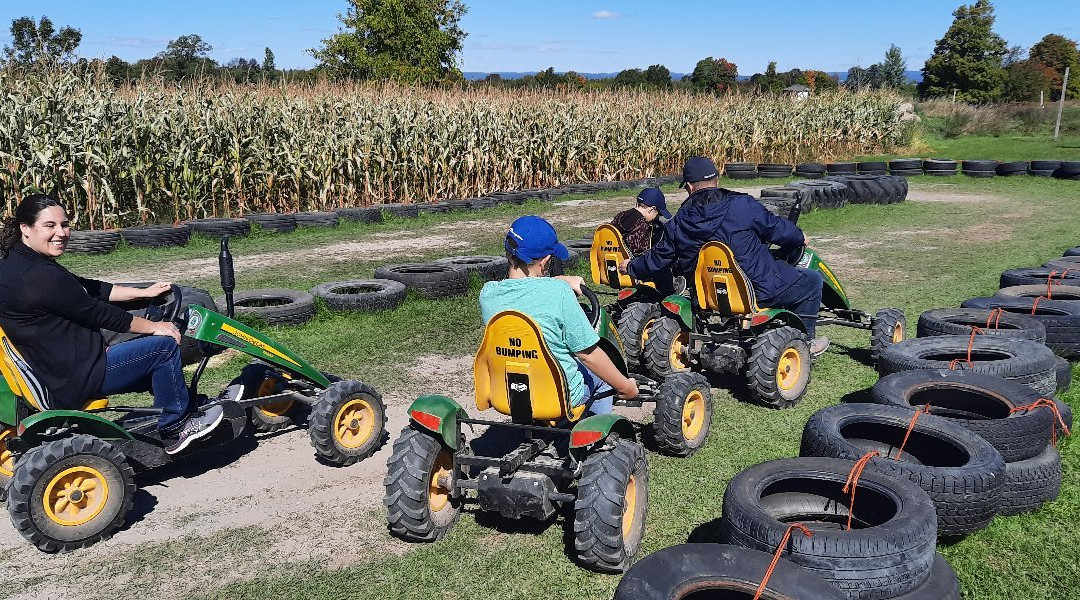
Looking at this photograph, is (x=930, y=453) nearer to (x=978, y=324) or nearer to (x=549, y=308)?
(x=549, y=308)

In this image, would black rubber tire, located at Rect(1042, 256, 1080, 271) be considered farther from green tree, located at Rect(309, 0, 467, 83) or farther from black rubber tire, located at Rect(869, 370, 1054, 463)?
green tree, located at Rect(309, 0, 467, 83)

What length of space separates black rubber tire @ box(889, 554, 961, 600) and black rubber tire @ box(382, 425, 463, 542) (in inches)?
87.5

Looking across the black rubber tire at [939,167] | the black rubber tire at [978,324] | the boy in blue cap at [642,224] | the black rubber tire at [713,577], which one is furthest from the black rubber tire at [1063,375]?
the black rubber tire at [939,167]

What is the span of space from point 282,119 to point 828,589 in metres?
16.9

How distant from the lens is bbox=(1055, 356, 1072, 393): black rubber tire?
6629 millimetres

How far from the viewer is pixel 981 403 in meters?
5.55

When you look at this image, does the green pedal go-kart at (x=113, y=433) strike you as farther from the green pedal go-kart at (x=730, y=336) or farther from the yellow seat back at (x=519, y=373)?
the green pedal go-kart at (x=730, y=336)

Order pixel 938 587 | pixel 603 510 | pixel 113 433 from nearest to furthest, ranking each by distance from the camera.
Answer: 1. pixel 938 587
2. pixel 603 510
3. pixel 113 433

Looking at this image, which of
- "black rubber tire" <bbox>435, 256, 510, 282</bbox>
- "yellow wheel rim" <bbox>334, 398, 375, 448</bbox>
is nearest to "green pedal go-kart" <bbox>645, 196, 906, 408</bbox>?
"yellow wheel rim" <bbox>334, 398, 375, 448</bbox>

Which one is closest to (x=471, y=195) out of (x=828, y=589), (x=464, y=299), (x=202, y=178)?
(x=202, y=178)

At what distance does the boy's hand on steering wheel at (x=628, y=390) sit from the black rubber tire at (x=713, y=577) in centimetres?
157

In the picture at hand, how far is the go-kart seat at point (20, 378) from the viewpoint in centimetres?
463

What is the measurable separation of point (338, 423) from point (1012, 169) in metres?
26.0

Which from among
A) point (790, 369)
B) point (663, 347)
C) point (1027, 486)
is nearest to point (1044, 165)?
point (790, 369)
